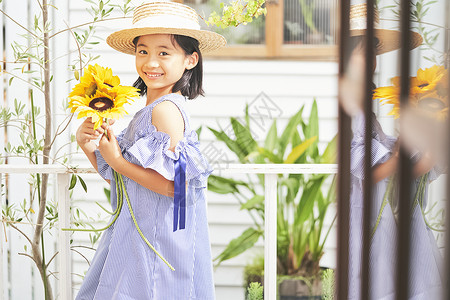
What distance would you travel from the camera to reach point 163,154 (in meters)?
1.51

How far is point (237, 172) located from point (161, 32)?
609mm

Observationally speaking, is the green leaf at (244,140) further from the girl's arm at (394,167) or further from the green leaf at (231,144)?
the girl's arm at (394,167)

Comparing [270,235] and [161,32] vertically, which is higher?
[161,32]

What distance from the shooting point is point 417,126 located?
377mm

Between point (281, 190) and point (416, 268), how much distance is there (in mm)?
3021

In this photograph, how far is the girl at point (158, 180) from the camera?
60.1 inches

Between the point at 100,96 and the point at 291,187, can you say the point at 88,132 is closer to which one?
the point at 100,96

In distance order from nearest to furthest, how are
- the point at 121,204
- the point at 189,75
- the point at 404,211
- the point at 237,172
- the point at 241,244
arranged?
the point at 404,211 < the point at 121,204 < the point at 189,75 < the point at 237,172 < the point at 241,244

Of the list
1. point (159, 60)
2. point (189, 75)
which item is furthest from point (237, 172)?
point (159, 60)

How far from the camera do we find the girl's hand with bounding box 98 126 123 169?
1.54 metres

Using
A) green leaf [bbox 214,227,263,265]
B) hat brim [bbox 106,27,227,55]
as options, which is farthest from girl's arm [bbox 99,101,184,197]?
green leaf [bbox 214,227,263,265]

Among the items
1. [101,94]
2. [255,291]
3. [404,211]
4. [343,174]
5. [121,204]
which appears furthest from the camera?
[255,291]

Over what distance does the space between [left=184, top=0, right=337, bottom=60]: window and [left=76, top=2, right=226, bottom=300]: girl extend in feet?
6.47

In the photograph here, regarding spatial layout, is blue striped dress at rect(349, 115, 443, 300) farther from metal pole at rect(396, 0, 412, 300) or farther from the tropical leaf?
the tropical leaf
